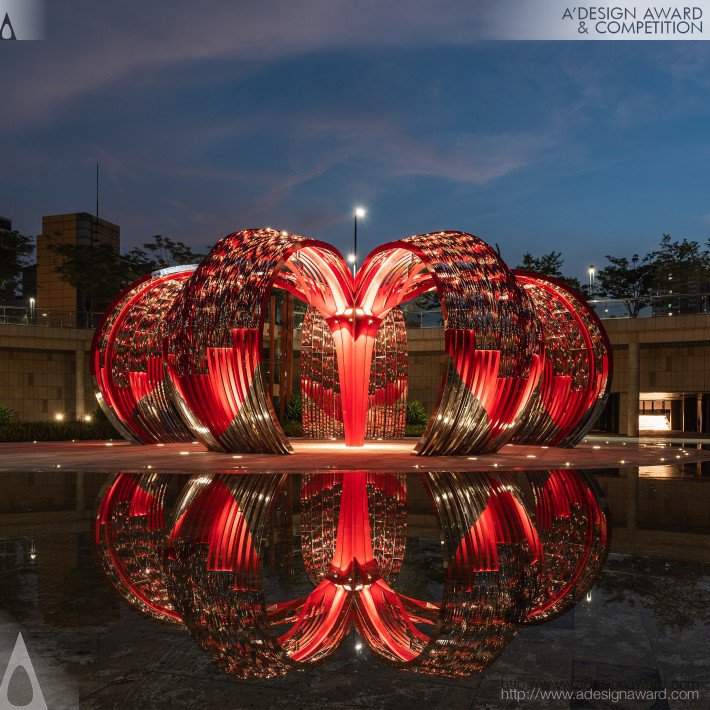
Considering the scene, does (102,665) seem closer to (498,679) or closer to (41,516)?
(498,679)

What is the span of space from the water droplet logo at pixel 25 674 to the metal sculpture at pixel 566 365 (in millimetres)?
15275

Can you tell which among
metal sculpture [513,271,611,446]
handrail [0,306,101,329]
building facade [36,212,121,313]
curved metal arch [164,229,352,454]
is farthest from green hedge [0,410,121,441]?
building facade [36,212,121,313]

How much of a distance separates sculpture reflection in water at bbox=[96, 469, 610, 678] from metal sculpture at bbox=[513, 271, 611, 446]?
332 inches

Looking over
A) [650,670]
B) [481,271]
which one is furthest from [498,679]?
[481,271]

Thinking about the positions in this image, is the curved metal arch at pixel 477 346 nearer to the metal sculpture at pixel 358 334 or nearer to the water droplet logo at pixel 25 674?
the metal sculpture at pixel 358 334

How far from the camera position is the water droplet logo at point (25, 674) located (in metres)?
3.05

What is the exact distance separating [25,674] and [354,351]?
45.6 ft

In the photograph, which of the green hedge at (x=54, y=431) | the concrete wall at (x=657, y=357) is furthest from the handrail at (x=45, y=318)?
the concrete wall at (x=657, y=357)

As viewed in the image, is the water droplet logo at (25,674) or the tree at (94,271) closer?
the water droplet logo at (25,674)

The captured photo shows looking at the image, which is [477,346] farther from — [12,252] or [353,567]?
[12,252]

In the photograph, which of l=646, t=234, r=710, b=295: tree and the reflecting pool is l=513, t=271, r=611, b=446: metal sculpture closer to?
the reflecting pool

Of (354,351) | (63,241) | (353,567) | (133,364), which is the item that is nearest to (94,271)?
(133,364)

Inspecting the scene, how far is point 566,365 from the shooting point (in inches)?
716

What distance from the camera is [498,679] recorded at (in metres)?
3.33
